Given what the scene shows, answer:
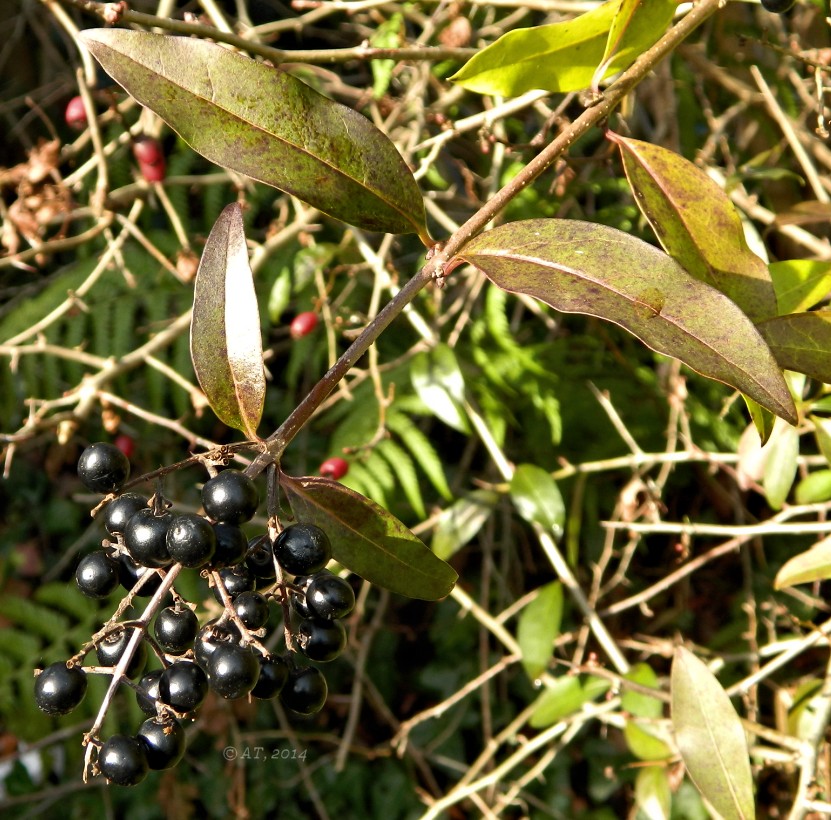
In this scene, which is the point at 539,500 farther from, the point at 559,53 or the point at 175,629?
the point at 175,629

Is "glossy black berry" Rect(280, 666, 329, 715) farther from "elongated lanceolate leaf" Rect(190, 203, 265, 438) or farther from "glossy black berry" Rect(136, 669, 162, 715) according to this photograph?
A: "elongated lanceolate leaf" Rect(190, 203, 265, 438)

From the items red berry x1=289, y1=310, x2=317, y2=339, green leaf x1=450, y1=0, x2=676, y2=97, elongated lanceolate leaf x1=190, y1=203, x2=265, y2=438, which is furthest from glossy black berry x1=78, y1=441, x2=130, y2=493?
red berry x1=289, y1=310, x2=317, y2=339

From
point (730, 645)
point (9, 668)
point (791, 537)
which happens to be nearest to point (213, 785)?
point (9, 668)

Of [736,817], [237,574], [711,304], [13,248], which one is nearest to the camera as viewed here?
[711,304]

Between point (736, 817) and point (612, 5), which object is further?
point (736, 817)

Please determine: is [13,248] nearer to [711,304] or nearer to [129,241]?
[129,241]

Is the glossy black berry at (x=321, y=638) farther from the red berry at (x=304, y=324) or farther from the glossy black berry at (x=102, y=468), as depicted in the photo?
the red berry at (x=304, y=324)

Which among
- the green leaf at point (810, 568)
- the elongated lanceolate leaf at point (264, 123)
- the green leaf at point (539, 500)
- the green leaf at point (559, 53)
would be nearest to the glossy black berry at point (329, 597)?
the elongated lanceolate leaf at point (264, 123)

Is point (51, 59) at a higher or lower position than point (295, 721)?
higher
